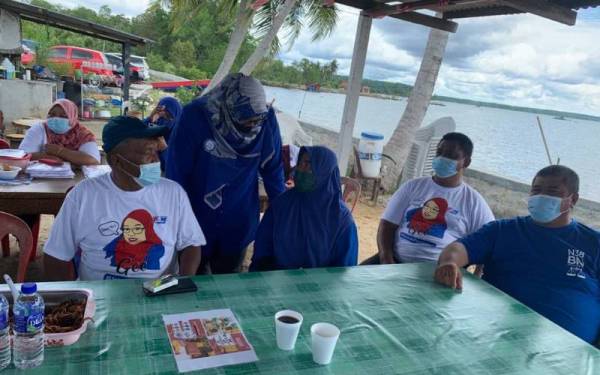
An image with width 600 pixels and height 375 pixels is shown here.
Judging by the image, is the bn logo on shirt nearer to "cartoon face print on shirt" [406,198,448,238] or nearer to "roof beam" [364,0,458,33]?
"cartoon face print on shirt" [406,198,448,238]

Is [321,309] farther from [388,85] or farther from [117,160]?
[388,85]

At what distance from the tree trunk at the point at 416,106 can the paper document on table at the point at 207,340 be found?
6664mm

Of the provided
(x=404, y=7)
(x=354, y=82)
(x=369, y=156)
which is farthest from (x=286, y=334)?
(x=369, y=156)

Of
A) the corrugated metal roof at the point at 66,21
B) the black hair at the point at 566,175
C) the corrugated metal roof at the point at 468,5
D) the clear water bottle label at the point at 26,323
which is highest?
the corrugated metal roof at the point at 468,5

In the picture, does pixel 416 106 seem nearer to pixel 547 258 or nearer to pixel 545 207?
pixel 545 207

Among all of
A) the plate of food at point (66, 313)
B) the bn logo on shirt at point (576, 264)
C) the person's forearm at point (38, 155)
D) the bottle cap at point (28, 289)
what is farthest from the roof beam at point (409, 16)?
the bottle cap at point (28, 289)

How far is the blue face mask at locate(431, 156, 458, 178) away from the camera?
109 inches

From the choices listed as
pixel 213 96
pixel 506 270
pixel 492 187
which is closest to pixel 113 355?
pixel 213 96

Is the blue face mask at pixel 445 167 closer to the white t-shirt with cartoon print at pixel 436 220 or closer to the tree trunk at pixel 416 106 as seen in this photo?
the white t-shirt with cartoon print at pixel 436 220

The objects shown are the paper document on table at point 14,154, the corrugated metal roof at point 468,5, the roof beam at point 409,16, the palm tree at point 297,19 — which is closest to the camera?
the paper document on table at point 14,154

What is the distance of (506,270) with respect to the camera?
2301 millimetres

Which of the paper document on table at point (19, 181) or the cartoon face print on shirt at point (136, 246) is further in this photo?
the paper document on table at point (19, 181)

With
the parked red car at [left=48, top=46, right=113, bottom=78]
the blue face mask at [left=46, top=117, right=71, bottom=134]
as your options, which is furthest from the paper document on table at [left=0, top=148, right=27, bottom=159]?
the parked red car at [left=48, top=46, right=113, bottom=78]

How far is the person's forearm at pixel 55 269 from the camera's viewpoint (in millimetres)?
1862
